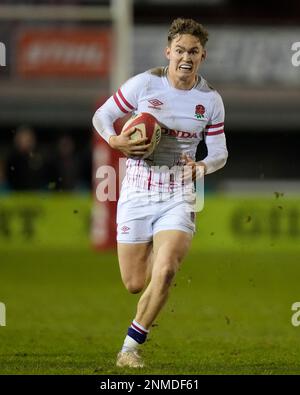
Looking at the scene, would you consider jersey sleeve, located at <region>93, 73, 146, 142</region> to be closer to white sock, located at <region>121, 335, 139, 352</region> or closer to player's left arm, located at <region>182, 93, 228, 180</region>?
player's left arm, located at <region>182, 93, 228, 180</region>

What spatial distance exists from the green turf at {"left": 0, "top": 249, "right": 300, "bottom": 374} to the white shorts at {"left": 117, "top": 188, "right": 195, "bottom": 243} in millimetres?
751

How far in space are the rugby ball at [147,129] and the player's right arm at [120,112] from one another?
0.05m

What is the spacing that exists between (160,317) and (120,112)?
413 cm

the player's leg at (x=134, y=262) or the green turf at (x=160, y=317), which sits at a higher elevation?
the player's leg at (x=134, y=262)

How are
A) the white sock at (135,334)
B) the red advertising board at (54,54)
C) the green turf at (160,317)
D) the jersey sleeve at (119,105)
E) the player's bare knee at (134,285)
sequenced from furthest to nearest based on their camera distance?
1. the red advertising board at (54,54)
2. the green turf at (160,317)
3. the player's bare knee at (134,285)
4. the jersey sleeve at (119,105)
5. the white sock at (135,334)

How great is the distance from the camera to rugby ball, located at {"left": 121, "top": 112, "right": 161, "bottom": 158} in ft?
27.0

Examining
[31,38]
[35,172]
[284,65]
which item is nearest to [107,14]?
[35,172]

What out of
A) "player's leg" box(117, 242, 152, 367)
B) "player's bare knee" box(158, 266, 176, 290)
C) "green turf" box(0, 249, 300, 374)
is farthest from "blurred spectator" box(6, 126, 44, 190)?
"player's bare knee" box(158, 266, 176, 290)

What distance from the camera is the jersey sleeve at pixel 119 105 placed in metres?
8.52

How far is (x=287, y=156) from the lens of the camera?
101 ft

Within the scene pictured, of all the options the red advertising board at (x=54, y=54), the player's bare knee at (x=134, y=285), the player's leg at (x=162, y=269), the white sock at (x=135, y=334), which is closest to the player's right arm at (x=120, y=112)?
the player's leg at (x=162, y=269)

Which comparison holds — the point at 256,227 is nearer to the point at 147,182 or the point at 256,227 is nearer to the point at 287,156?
the point at 287,156

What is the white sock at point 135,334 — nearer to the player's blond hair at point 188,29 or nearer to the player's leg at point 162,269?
the player's leg at point 162,269

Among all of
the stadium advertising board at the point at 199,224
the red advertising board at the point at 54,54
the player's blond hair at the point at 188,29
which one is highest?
the player's blond hair at the point at 188,29
